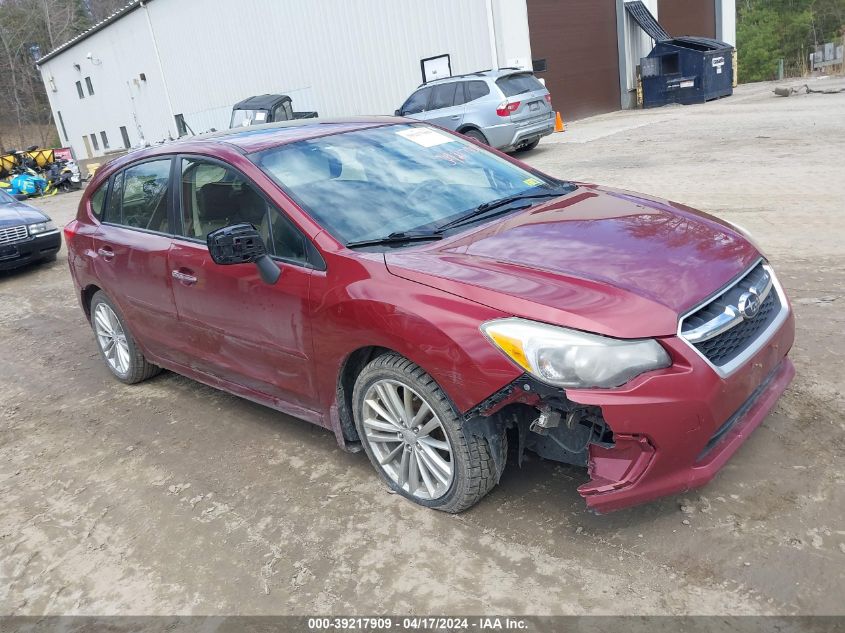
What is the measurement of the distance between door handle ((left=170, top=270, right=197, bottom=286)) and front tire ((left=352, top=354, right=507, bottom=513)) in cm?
132

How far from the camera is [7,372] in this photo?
237 inches

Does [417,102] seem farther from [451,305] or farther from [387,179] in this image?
[451,305]

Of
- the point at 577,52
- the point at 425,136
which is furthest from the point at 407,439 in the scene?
the point at 577,52

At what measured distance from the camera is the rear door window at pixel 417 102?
1582cm

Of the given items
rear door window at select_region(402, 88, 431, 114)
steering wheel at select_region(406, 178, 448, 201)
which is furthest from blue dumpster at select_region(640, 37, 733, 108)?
steering wheel at select_region(406, 178, 448, 201)

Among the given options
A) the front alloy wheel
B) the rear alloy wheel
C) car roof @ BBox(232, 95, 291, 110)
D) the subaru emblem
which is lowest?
the rear alloy wheel

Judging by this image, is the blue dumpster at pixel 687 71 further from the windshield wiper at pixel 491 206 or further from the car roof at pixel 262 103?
the windshield wiper at pixel 491 206

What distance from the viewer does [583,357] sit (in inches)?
101

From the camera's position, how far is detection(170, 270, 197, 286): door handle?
4.02 meters

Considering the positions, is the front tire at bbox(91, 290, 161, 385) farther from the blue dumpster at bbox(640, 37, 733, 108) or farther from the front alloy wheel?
the blue dumpster at bbox(640, 37, 733, 108)

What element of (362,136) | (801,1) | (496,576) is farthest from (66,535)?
(801,1)

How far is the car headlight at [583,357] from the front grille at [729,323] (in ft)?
0.62

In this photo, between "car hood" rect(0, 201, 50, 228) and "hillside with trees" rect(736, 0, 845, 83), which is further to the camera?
"hillside with trees" rect(736, 0, 845, 83)

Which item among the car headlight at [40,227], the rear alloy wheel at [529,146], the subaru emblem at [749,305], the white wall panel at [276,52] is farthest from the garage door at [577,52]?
the subaru emblem at [749,305]
